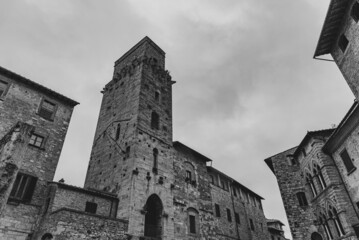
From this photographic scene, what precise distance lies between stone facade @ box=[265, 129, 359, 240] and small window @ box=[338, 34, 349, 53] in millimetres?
7154

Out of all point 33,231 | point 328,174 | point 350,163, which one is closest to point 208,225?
point 328,174

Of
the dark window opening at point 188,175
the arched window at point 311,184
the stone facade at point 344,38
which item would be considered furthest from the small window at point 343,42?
the dark window opening at point 188,175

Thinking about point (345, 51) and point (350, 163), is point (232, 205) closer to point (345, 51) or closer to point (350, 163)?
point (350, 163)

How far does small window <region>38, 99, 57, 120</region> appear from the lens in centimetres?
1604

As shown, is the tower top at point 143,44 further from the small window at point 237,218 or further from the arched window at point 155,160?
the small window at point 237,218

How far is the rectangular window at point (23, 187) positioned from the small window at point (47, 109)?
4.19 metres

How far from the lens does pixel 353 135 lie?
46.7ft

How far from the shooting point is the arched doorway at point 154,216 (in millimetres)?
15923

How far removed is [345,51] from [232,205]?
18512 millimetres

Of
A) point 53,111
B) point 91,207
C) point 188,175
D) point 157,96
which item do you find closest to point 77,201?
point 91,207

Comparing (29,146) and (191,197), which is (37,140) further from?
(191,197)

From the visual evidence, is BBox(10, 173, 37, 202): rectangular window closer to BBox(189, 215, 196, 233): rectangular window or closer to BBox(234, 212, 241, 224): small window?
BBox(189, 215, 196, 233): rectangular window

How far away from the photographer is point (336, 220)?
15.5 meters

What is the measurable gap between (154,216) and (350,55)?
15.1 meters
